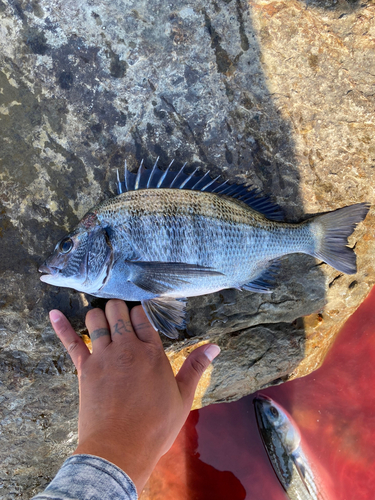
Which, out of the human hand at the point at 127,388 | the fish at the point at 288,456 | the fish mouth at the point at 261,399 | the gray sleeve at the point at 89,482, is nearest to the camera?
the gray sleeve at the point at 89,482

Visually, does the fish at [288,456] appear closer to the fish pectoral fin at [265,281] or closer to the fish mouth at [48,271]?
the fish pectoral fin at [265,281]

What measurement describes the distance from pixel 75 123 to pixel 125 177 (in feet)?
1.92

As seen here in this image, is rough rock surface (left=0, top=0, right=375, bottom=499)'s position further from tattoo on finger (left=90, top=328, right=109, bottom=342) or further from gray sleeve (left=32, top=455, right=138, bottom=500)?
gray sleeve (left=32, top=455, right=138, bottom=500)

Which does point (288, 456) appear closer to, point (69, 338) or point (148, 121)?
point (69, 338)

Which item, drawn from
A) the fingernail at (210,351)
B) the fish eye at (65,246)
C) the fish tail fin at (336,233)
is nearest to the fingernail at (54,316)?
the fish eye at (65,246)

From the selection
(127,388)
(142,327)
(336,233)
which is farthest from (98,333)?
(336,233)

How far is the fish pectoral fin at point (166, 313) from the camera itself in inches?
88.2

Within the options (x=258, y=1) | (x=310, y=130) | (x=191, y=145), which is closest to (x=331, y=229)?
(x=310, y=130)

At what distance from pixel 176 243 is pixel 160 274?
0.80ft

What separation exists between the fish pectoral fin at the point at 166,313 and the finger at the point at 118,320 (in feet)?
0.52

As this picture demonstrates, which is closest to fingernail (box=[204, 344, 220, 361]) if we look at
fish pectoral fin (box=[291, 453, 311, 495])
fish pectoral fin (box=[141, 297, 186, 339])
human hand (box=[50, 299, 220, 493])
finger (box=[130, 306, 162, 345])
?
human hand (box=[50, 299, 220, 493])

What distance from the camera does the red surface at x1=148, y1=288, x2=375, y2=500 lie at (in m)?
3.54

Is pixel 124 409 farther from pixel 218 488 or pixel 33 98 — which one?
pixel 218 488

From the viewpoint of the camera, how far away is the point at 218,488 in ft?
11.9
